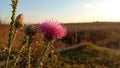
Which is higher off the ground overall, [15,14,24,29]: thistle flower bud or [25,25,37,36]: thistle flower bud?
[15,14,24,29]: thistle flower bud

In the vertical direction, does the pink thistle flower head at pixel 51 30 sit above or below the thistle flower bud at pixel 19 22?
below

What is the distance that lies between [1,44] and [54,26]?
10925mm

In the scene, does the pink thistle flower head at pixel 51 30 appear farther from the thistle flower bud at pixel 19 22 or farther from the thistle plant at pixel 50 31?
the thistle flower bud at pixel 19 22

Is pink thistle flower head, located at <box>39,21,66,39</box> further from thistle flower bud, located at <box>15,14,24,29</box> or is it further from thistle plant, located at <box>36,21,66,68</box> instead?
thistle flower bud, located at <box>15,14,24,29</box>

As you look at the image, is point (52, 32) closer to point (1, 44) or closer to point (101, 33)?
point (1, 44)

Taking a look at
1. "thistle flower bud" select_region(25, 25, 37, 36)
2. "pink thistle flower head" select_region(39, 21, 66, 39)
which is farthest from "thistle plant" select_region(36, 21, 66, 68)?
"thistle flower bud" select_region(25, 25, 37, 36)

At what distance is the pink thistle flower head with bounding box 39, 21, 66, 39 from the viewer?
3545 mm

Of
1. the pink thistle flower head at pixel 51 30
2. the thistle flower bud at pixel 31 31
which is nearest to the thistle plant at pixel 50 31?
the pink thistle flower head at pixel 51 30

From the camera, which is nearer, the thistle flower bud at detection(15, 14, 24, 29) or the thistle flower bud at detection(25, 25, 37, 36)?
the thistle flower bud at detection(15, 14, 24, 29)

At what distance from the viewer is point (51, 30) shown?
3568 mm

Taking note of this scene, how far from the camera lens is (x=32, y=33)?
148 inches

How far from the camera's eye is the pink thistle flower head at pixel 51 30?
3545 mm

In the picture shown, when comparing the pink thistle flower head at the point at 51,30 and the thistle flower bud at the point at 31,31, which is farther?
the thistle flower bud at the point at 31,31

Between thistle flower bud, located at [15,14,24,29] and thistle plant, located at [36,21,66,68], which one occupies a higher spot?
thistle flower bud, located at [15,14,24,29]
